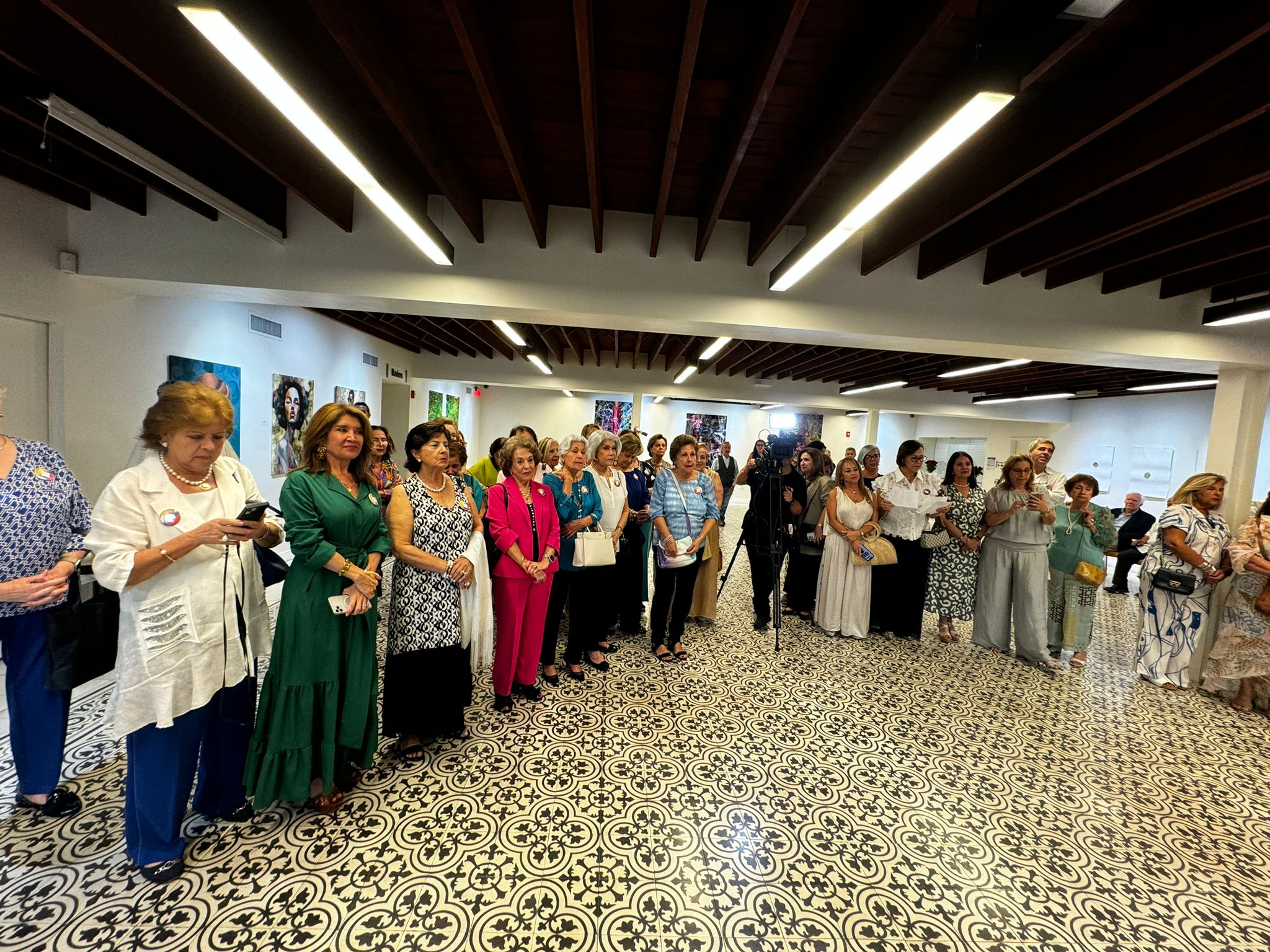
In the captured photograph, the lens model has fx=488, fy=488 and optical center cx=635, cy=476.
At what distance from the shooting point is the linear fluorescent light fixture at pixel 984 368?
261 inches

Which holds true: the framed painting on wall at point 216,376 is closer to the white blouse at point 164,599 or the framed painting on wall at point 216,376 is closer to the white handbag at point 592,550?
the white blouse at point 164,599

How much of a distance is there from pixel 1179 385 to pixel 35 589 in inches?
503

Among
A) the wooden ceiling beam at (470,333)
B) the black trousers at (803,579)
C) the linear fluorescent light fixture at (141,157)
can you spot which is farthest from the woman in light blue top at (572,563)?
the wooden ceiling beam at (470,333)

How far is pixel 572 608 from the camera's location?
129 inches

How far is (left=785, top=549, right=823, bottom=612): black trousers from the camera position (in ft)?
15.5

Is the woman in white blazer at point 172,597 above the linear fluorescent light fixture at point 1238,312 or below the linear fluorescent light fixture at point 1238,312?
below

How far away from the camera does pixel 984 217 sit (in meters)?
3.18

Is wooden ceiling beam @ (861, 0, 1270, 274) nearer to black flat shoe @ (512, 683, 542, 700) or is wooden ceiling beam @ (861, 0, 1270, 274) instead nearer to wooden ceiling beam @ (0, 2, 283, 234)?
black flat shoe @ (512, 683, 542, 700)

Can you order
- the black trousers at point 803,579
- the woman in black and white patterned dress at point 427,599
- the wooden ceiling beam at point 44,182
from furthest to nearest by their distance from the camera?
the black trousers at point 803,579, the wooden ceiling beam at point 44,182, the woman in black and white patterned dress at point 427,599

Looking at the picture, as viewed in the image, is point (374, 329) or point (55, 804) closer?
point (55, 804)

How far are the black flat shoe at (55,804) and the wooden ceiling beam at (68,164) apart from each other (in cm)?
284

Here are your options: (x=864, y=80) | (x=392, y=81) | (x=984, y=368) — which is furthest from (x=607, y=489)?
(x=984, y=368)

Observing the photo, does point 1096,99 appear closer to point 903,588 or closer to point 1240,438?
point 903,588

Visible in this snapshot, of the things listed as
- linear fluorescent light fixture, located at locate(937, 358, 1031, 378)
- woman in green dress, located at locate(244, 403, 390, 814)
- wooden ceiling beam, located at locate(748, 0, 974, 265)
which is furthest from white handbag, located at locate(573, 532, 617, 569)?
linear fluorescent light fixture, located at locate(937, 358, 1031, 378)
